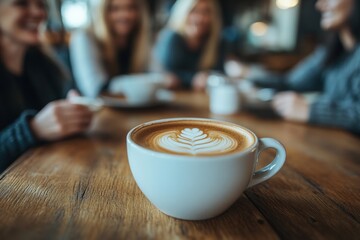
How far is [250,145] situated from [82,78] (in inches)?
59.5

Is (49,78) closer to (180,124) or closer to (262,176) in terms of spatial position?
(180,124)

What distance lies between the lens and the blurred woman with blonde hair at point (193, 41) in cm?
231

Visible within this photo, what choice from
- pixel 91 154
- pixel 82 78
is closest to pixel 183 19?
pixel 82 78

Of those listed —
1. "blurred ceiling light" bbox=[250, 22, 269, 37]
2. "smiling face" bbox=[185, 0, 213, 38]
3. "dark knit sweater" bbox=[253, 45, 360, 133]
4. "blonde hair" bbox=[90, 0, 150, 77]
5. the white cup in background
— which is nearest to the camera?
"dark knit sweater" bbox=[253, 45, 360, 133]

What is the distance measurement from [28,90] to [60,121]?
0.58 m

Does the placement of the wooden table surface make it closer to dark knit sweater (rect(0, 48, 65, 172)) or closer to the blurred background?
dark knit sweater (rect(0, 48, 65, 172))

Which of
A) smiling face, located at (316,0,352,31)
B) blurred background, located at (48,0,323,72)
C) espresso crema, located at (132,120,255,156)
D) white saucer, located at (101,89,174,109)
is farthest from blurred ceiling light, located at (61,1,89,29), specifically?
espresso crema, located at (132,120,255,156)

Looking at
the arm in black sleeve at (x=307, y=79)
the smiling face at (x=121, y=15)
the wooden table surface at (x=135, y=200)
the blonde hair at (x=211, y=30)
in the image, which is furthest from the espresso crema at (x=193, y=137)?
the blonde hair at (x=211, y=30)

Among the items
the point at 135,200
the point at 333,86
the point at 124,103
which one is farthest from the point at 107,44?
A: the point at 135,200

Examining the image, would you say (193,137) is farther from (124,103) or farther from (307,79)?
(307,79)

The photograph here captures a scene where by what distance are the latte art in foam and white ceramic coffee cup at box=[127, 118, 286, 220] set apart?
39 mm

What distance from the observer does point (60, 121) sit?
775 mm

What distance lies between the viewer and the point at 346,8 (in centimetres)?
128

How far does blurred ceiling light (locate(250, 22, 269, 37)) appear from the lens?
224 inches
